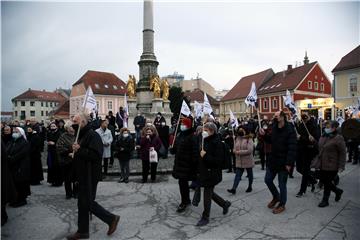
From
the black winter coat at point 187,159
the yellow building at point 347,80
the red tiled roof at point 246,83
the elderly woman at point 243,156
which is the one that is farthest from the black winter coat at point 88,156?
the red tiled roof at point 246,83

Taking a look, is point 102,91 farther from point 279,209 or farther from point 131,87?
point 279,209

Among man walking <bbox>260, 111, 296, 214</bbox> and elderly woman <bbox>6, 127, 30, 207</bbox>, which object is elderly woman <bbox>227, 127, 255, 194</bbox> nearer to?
man walking <bbox>260, 111, 296, 214</bbox>

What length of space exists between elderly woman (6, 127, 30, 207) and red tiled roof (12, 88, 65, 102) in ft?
292

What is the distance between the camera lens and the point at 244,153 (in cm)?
733

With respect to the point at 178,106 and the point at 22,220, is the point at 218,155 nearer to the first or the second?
the point at 22,220

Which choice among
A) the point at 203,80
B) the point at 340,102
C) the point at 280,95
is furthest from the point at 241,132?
the point at 203,80

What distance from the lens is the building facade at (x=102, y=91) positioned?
58.1 meters

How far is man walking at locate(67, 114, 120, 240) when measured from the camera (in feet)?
14.5

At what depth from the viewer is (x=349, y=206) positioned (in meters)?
6.19

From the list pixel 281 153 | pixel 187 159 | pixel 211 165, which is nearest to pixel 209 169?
pixel 211 165

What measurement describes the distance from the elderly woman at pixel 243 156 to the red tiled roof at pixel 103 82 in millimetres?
52893

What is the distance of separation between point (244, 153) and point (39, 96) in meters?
91.0

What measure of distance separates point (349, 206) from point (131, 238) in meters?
4.67

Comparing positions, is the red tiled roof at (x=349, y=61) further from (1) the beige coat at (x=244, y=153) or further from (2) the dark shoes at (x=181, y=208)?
(2) the dark shoes at (x=181, y=208)
